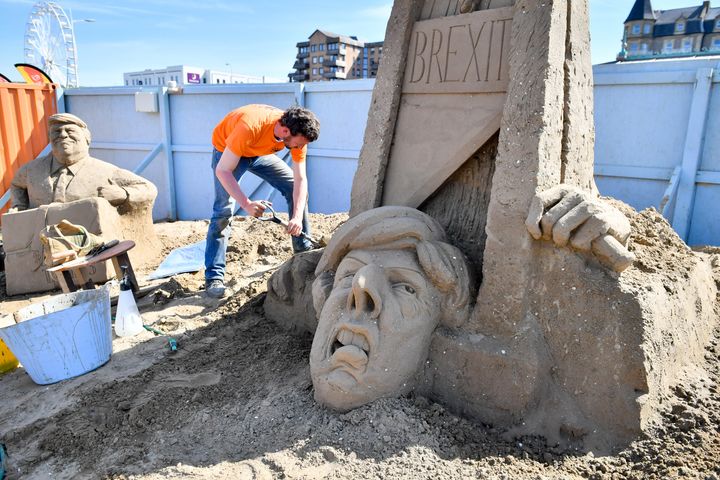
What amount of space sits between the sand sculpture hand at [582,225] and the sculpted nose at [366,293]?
639 mm

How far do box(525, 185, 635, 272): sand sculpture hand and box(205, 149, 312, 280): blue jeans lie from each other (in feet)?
7.67

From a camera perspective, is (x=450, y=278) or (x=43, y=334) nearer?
(x=450, y=278)

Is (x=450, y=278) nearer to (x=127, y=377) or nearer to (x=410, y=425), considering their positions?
(x=410, y=425)

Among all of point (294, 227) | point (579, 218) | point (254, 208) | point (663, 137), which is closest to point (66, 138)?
point (254, 208)

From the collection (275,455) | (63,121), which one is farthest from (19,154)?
(275,455)

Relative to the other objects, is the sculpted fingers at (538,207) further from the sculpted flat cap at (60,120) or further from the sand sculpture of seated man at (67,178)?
the sculpted flat cap at (60,120)

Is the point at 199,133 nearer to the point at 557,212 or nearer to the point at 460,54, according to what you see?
the point at 460,54

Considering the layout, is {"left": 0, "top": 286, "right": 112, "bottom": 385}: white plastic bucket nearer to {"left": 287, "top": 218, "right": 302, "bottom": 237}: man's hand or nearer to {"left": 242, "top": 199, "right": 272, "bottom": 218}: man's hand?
{"left": 242, "top": 199, "right": 272, "bottom": 218}: man's hand

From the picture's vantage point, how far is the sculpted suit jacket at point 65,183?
15.7ft

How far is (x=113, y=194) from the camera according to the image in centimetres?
494

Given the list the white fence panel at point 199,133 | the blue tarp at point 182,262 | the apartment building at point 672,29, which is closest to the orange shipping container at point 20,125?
the white fence panel at point 199,133

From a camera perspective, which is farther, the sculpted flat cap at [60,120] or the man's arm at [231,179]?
the sculpted flat cap at [60,120]

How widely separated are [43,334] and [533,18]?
2.82 metres

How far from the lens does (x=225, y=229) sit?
404 centimetres
